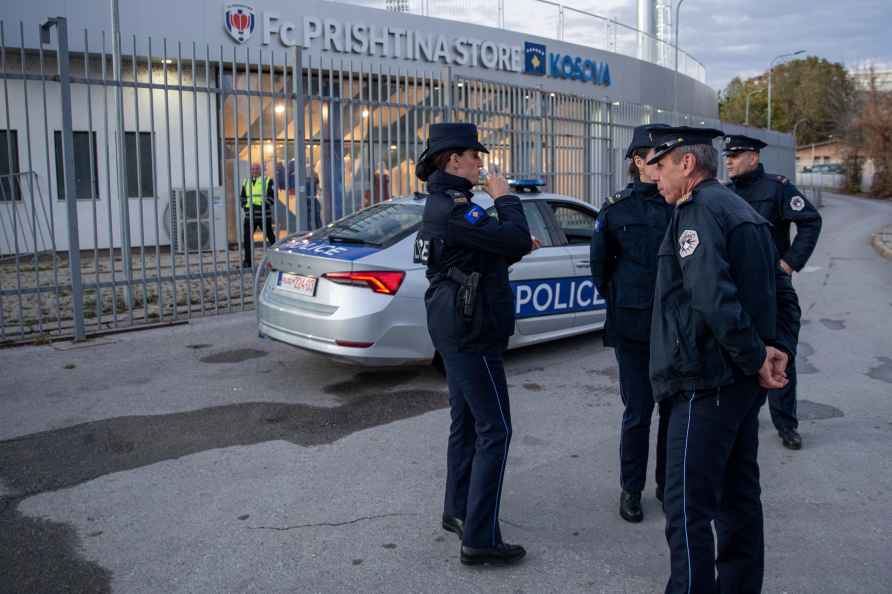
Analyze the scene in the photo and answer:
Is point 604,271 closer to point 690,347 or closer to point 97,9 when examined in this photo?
point 690,347

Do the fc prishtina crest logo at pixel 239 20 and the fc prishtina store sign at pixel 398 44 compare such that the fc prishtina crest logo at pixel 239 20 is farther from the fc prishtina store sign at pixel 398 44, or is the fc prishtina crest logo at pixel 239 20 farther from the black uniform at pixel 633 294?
the black uniform at pixel 633 294

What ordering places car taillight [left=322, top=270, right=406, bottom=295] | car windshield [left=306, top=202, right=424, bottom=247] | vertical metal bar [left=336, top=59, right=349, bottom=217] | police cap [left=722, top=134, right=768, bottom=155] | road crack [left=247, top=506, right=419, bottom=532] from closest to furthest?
road crack [left=247, top=506, right=419, bottom=532], police cap [left=722, top=134, right=768, bottom=155], car taillight [left=322, top=270, right=406, bottom=295], car windshield [left=306, top=202, right=424, bottom=247], vertical metal bar [left=336, top=59, right=349, bottom=217]

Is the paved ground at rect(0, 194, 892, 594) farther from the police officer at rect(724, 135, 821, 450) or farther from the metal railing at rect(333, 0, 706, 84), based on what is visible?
the metal railing at rect(333, 0, 706, 84)

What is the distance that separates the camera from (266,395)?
21.2 feet

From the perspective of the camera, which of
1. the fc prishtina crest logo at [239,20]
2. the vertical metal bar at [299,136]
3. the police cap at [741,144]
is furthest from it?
the fc prishtina crest logo at [239,20]

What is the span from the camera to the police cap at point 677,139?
2986mm

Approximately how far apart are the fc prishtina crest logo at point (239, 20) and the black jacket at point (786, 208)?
44.5ft

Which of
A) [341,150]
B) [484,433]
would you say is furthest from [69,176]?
[484,433]

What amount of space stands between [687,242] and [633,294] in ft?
4.47

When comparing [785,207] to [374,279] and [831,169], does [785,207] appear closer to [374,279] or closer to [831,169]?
[374,279]

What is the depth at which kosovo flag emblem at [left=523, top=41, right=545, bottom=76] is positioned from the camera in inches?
898

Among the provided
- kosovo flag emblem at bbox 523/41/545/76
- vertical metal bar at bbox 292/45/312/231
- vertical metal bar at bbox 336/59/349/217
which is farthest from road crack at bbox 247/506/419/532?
kosovo flag emblem at bbox 523/41/545/76

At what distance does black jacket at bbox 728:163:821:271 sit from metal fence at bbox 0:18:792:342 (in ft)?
17.9

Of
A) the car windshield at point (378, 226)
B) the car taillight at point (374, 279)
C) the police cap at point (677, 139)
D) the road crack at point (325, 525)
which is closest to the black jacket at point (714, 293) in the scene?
the police cap at point (677, 139)
